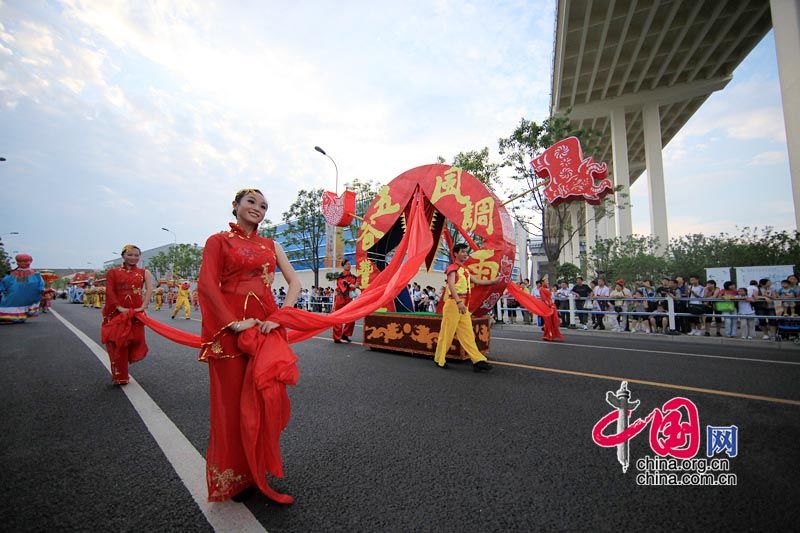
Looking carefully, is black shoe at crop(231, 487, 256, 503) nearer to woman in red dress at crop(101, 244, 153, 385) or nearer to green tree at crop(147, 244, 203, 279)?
woman in red dress at crop(101, 244, 153, 385)

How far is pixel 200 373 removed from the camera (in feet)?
16.2

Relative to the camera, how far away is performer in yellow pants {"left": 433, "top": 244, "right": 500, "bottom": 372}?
502 cm

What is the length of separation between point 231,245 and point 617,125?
31942 mm

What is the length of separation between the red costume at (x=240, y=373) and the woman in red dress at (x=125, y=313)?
319 cm

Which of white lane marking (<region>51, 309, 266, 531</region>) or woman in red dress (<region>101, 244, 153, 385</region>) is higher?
woman in red dress (<region>101, 244, 153, 385</region>)

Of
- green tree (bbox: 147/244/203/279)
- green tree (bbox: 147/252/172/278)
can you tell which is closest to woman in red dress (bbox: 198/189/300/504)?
green tree (bbox: 147/244/203/279)

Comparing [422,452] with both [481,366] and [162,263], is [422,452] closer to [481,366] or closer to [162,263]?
[481,366]

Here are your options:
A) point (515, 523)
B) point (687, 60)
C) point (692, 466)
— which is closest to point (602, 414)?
point (692, 466)

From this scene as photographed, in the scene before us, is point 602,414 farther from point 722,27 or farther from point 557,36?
point 722,27

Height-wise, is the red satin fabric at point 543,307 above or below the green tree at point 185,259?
below

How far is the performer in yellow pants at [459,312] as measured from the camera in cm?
502

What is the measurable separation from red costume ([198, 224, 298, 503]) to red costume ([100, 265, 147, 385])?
3.31 m

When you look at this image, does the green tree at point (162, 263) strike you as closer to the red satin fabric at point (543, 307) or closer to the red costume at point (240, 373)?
the red satin fabric at point (543, 307)

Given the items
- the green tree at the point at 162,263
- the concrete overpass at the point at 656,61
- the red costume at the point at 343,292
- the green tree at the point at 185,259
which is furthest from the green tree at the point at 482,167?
the green tree at the point at 162,263
